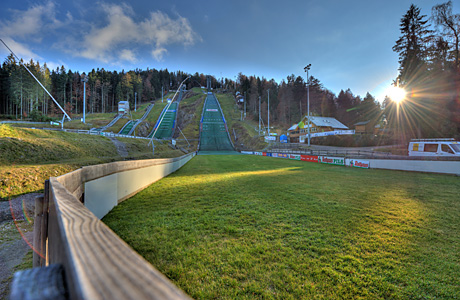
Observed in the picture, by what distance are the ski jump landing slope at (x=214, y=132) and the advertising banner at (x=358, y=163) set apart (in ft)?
112

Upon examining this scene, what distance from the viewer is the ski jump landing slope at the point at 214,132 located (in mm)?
55031

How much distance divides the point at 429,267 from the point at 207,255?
148 inches

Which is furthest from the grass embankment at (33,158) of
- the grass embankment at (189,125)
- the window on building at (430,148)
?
the grass embankment at (189,125)

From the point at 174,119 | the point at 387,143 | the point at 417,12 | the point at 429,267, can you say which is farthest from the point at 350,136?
the point at 174,119

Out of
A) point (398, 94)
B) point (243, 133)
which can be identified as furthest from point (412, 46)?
point (243, 133)

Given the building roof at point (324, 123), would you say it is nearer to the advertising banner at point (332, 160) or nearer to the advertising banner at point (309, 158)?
the advertising banner at point (309, 158)

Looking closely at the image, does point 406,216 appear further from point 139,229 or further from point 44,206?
point 44,206

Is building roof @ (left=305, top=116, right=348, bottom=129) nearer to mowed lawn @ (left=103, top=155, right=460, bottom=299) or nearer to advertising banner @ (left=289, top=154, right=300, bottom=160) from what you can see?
advertising banner @ (left=289, top=154, right=300, bottom=160)

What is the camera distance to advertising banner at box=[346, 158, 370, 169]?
1880cm

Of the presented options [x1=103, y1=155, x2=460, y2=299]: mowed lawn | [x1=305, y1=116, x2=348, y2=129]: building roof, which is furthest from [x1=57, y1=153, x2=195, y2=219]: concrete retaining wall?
[x1=305, y1=116, x2=348, y2=129]: building roof

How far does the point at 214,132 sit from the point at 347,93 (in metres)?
70.8

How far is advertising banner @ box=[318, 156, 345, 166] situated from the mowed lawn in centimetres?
1534

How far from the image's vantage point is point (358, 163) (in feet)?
64.5

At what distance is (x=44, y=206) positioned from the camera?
8.64 ft
